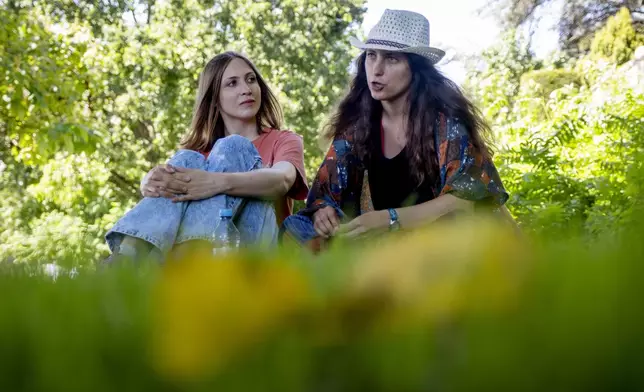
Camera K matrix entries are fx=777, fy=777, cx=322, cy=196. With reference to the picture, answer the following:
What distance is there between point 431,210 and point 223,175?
942 millimetres

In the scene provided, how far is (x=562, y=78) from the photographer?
17.5 meters

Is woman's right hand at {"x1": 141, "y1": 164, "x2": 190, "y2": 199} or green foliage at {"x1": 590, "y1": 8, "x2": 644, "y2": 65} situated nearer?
woman's right hand at {"x1": 141, "y1": 164, "x2": 190, "y2": 199}

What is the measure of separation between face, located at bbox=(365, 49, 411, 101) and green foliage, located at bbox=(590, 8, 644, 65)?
17968 millimetres

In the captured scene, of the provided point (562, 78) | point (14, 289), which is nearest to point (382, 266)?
point (14, 289)

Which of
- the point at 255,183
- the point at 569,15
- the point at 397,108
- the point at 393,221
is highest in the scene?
the point at 569,15

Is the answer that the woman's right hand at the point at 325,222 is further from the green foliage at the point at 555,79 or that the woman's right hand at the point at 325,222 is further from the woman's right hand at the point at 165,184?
the green foliage at the point at 555,79

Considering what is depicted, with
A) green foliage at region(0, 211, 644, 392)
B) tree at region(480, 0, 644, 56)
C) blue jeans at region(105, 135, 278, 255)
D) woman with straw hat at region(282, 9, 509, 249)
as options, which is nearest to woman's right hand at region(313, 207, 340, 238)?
woman with straw hat at region(282, 9, 509, 249)

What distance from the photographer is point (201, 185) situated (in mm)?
3453

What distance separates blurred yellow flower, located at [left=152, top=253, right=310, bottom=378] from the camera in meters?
0.34

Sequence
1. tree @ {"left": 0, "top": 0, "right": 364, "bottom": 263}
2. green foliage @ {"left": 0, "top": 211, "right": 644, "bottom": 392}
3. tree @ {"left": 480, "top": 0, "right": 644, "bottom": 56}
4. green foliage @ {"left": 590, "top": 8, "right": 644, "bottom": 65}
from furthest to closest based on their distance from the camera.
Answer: tree @ {"left": 480, "top": 0, "right": 644, "bottom": 56} < green foliage @ {"left": 590, "top": 8, "right": 644, "bottom": 65} < tree @ {"left": 0, "top": 0, "right": 364, "bottom": 263} < green foliage @ {"left": 0, "top": 211, "right": 644, "bottom": 392}

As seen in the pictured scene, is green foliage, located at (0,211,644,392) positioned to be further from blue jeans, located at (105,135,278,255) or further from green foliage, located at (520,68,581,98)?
green foliage, located at (520,68,581,98)

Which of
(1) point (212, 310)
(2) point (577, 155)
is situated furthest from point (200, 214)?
(2) point (577, 155)

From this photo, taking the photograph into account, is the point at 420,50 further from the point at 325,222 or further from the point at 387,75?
the point at 325,222

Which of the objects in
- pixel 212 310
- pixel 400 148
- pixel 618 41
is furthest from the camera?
pixel 618 41
